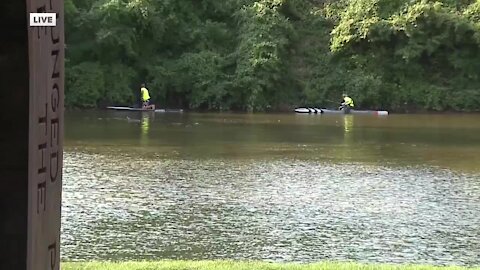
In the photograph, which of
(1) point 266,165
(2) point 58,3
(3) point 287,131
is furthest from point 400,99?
(2) point 58,3

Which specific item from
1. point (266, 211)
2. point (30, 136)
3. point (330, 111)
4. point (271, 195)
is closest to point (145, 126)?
point (330, 111)

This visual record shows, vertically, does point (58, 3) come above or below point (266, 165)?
above

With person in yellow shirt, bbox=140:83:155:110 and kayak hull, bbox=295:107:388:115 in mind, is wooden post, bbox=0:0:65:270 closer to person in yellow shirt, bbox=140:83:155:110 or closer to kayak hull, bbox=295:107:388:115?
person in yellow shirt, bbox=140:83:155:110

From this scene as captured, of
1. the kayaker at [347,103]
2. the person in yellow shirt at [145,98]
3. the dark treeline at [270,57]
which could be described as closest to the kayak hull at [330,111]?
the kayaker at [347,103]

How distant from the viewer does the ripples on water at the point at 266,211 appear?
8023mm

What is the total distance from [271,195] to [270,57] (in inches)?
756

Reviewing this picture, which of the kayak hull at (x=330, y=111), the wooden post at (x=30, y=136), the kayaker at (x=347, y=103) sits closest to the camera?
the wooden post at (x=30, y=136)

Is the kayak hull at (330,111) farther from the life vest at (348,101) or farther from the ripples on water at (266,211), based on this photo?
the ripples on water at (266,211)

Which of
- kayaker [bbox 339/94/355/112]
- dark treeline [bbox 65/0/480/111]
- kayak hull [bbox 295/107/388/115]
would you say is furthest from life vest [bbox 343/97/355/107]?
dark treeline [bbox 65/0/480/111]

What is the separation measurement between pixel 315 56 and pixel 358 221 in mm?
22961

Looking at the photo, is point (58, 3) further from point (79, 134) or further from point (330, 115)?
point (330, 115)

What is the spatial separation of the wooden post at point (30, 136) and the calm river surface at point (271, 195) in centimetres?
459

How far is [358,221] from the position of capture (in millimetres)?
9617

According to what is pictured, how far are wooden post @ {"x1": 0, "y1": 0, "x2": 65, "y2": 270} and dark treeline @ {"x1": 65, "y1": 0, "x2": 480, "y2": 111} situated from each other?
27.2 m
